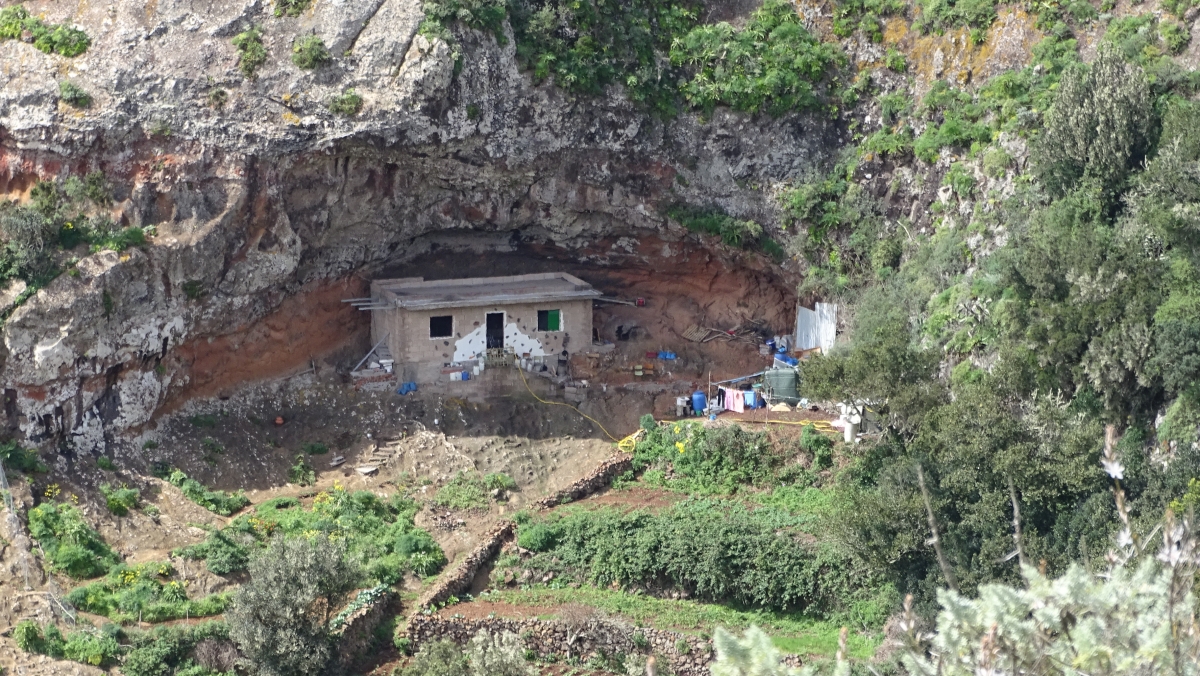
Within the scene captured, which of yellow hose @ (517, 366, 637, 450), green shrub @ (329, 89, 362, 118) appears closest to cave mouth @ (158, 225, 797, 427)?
yellow hose @ (517, 366, 637, 450)

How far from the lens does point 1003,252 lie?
35.2m

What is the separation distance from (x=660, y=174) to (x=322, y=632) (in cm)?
1727

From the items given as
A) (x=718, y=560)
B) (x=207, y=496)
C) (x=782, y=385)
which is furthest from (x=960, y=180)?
(x=207, y=496)

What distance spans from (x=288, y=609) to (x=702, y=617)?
29.9 feet

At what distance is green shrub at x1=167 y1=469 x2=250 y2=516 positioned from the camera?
119 feet

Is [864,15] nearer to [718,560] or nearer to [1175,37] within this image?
[1175,37]

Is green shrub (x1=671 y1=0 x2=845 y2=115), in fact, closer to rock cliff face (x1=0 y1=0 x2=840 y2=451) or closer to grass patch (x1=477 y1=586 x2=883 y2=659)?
rock cliff face (x1=0 y1=0 x2=840 y2=451)

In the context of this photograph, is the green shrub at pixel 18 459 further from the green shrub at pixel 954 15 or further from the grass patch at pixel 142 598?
the green shrub at pixel 954 15

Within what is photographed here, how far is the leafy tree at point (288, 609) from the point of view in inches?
1182

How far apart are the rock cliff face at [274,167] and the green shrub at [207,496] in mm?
2042

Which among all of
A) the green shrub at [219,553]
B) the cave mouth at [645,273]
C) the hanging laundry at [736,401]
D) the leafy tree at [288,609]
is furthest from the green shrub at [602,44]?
the leafy tree at [288,609]

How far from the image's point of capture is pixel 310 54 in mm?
38219

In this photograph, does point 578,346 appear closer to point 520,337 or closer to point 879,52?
point 520,337

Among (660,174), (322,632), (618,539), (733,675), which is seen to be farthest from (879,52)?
(733,675)
